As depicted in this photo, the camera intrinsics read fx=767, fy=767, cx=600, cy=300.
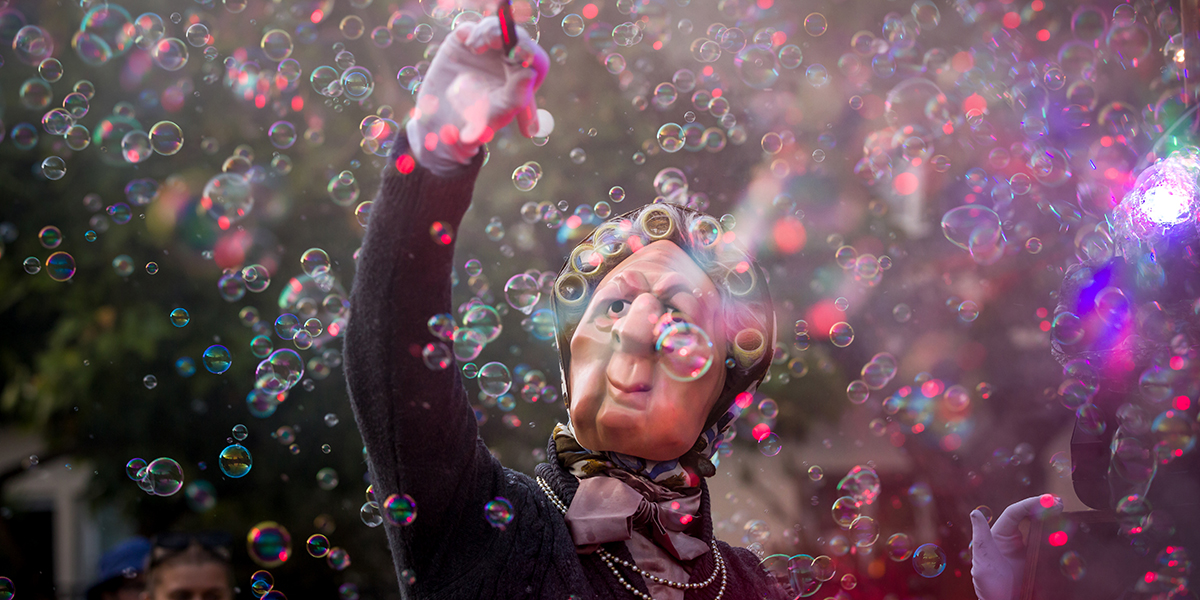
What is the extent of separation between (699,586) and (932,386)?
11.1 ft

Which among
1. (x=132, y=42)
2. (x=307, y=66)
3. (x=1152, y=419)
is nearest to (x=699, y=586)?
(x=1152, y=419)

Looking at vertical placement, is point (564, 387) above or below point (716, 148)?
below

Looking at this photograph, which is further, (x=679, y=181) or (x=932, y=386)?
(x=932, y=386)

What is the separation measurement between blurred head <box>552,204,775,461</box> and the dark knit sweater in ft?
0.77

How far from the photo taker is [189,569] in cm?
278

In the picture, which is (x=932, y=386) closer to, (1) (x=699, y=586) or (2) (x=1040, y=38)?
(2) (x=1040, y=38)

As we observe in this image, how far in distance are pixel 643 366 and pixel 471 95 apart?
2.33ft

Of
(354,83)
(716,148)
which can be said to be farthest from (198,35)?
(716,148)

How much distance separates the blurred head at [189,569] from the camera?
2.74 meters

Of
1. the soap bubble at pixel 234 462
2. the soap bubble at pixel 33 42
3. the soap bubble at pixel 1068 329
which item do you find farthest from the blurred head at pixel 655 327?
the soap bubble at pixel 33 42

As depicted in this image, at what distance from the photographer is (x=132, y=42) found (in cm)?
288

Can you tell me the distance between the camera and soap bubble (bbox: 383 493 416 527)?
4.42 ft

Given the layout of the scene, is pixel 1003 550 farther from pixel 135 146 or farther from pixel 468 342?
pixel 135 146

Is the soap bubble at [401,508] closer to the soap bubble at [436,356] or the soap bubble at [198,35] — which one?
the soap bubble at [436,356]
